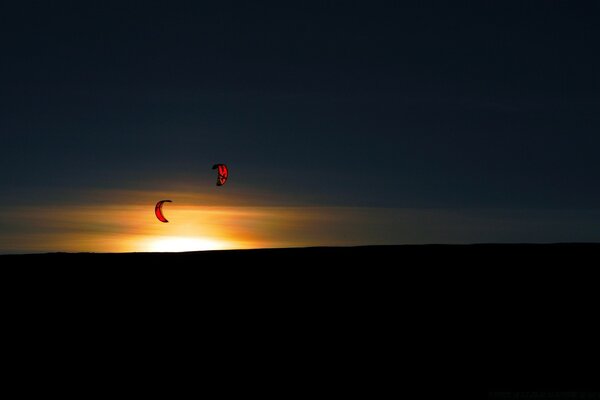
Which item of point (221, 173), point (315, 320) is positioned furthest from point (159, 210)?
point (315, 320)

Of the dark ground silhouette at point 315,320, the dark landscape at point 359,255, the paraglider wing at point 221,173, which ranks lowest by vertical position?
the dark ground silhouette at point 315,320

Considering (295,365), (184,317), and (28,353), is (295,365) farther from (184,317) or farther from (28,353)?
(28,353)

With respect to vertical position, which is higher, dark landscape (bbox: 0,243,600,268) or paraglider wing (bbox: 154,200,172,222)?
paraglider wing (bbox: 154,200,172,222)

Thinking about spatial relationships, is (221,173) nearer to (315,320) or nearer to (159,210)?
(159,210)

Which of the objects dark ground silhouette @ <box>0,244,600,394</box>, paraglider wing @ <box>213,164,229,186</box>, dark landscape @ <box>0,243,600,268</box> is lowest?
dark ground silhouette @ <box>0,244,600,394</box>

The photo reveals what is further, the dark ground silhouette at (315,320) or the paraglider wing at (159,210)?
the paraglider wing at (159,210)

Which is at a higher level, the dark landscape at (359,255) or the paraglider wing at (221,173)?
the paraglider wing at (221,173)

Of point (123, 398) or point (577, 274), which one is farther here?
point (577, 274)

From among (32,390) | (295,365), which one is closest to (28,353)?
(32,390)

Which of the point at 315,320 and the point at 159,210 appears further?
the point at 159,210

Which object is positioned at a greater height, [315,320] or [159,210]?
[159,210]

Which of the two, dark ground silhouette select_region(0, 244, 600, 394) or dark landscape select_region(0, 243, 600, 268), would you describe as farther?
dark landscape select_region(0, 243, 600, 268)
